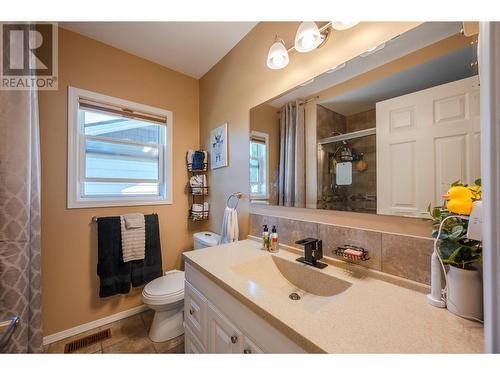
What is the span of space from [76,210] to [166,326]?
1174 millimetres

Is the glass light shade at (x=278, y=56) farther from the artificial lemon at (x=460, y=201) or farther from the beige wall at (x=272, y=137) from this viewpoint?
the artificial lemon at (x=460, y=201)

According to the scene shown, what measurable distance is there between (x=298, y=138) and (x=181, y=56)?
1.49 m

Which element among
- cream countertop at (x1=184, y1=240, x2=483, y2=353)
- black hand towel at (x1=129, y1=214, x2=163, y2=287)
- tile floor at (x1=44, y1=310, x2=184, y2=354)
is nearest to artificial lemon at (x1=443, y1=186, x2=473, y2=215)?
cream countertop at (x1=184, y1=240, x2=483, y2=353)

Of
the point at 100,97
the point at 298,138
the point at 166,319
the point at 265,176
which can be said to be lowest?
the point at 166,319

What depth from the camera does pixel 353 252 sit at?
2.92 feet

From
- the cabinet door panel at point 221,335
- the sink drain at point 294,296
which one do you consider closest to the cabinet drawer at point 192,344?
the cabinet door panel at point 221,335

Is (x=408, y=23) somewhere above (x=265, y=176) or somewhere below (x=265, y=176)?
above

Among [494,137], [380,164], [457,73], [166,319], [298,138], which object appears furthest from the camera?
[166,319]

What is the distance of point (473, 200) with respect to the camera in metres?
0.57

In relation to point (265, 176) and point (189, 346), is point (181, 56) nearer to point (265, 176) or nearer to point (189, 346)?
point (265, 176)

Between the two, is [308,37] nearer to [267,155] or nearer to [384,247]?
[267,155]

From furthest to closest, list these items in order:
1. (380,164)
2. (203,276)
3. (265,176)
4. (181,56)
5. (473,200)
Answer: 1. (181,56)
2. (265,176)
3. (203,276)
4. (380,164)
5. (473,200)

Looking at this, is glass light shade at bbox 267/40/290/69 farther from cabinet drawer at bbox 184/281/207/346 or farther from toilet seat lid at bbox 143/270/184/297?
toilet seat lid at bbox 143/270/184/297

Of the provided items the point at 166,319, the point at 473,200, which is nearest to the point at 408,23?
the point at 473,200
